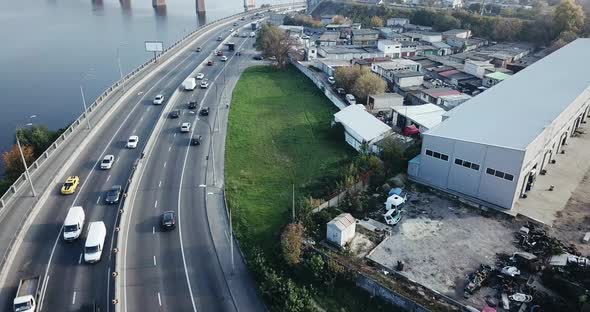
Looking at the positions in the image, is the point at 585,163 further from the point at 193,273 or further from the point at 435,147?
the point at 193,273

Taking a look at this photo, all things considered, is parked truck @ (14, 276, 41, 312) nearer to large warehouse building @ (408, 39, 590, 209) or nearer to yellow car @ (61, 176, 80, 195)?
yellow car @ (61, 176, 80, 195)

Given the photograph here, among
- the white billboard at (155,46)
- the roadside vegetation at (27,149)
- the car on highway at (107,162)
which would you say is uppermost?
the white billboard at (155,46)

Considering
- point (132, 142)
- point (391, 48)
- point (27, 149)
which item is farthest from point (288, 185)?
point (391, 48)

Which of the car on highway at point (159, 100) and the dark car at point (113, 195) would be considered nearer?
the dark car at point (113, 195)

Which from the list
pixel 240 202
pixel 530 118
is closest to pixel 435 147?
pixel 530 118

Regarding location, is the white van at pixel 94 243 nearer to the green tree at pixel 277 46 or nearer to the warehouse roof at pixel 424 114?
the warehouse roof at pixel 424 114

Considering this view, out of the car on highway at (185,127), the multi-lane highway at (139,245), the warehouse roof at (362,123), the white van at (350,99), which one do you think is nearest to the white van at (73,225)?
the multi-lane highway at (139,245)

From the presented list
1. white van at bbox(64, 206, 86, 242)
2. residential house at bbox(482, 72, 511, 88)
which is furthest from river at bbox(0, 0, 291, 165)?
residential house at bbox(482, 72, 511, 88)
